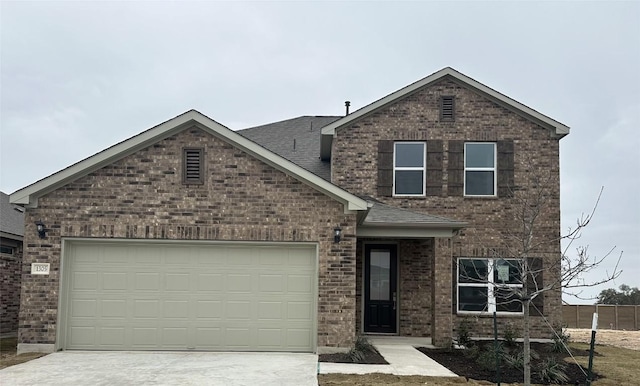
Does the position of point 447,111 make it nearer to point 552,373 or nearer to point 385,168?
point 385,168

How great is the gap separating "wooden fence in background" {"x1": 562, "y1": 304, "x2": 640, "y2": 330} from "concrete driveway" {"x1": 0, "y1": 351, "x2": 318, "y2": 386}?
60.7 feet

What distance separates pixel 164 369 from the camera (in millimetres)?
10672

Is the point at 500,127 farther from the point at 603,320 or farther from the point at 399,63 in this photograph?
the point at 603,320

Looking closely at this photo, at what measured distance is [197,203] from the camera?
1279cm

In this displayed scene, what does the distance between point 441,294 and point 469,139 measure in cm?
458

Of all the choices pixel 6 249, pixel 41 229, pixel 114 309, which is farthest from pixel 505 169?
pixel 6 249

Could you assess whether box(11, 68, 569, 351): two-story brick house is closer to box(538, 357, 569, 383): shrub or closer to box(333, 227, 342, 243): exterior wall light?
box(333, 227, 342, 243): exterior wall light

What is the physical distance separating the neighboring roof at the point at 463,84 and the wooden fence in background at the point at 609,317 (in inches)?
501

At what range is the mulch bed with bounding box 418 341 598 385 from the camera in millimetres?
10984

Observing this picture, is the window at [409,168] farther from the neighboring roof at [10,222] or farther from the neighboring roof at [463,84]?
the neighboring roof at [10,222]

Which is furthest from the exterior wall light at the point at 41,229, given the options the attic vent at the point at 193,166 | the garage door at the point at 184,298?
the attic vent at the point at 193,166

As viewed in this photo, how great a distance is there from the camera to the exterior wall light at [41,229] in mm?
12461

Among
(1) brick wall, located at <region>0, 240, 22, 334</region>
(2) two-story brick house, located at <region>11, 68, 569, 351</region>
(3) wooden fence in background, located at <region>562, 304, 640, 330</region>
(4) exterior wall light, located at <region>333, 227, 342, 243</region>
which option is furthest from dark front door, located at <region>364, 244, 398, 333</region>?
(3) wooden fence in background, located at <region>562, 304, 640, 330</region>

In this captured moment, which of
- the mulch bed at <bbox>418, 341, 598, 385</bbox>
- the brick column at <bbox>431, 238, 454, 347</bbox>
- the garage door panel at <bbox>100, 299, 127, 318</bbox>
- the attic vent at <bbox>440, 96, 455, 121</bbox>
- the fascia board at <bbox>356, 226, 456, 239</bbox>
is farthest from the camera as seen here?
the attic vent at <bbox>440, 96, 455, 121</bbox>
